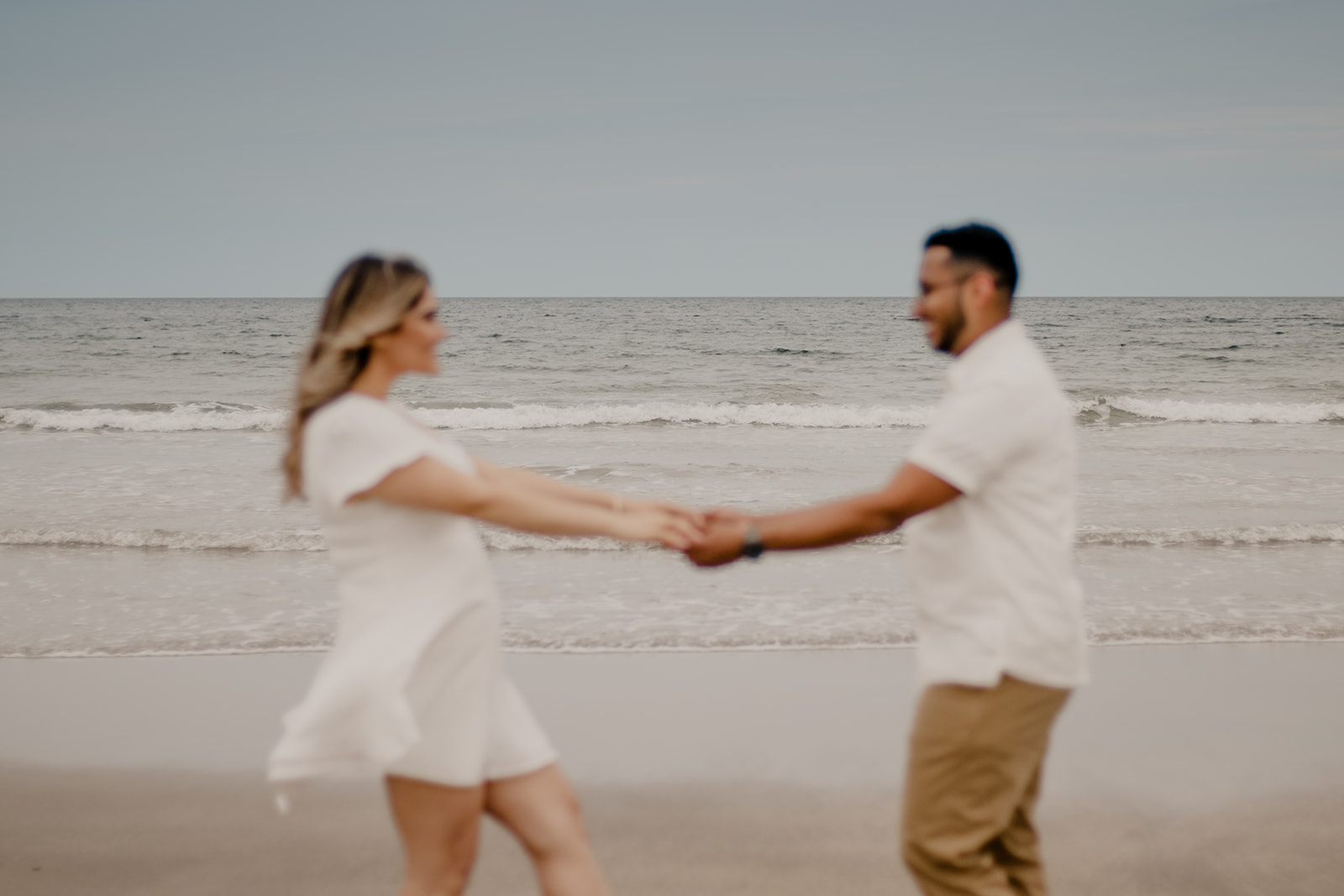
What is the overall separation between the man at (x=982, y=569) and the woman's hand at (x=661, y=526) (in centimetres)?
58

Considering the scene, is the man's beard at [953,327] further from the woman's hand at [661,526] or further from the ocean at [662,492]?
the ocean at [662,492]

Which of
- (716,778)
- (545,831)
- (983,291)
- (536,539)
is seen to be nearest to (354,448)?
(545,831)

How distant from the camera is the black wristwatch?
115 inches

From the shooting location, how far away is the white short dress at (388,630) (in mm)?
2289

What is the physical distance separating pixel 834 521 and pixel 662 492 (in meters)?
9.58

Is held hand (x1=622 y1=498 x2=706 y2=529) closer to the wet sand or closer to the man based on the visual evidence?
the man

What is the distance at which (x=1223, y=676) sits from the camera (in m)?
5.95

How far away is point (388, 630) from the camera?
91.6 inches

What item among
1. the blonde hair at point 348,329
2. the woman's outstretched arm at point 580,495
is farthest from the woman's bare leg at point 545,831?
the blonde hair at point 348,329

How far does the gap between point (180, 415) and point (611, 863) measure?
1921 cm

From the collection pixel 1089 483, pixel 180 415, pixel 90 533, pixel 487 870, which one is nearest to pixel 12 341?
pixel 180 415

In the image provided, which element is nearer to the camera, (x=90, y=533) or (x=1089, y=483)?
(x=90, y=533)

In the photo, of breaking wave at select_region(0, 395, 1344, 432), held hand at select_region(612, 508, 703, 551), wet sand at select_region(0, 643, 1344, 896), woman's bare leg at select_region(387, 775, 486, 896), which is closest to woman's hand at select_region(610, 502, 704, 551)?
held hand at select_region(612, 508, 703, 551)

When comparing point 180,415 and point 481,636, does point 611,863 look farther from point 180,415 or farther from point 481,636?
point 180,415
